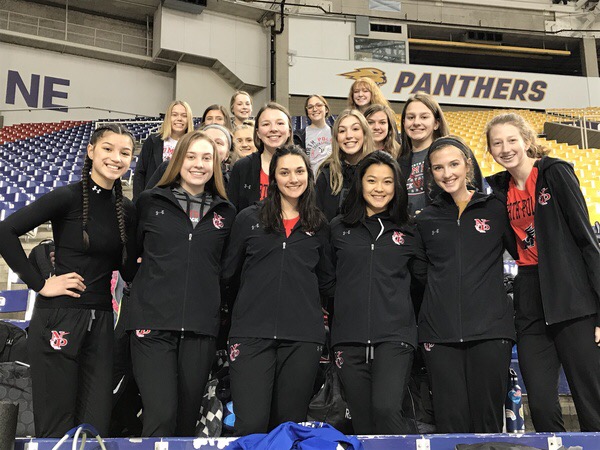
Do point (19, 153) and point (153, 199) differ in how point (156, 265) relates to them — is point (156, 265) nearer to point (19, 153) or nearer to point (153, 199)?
point (153, 199)

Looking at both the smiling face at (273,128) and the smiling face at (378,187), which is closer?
the smiling face at (378,187)

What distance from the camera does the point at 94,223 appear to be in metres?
2.23

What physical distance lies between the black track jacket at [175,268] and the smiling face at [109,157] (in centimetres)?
18

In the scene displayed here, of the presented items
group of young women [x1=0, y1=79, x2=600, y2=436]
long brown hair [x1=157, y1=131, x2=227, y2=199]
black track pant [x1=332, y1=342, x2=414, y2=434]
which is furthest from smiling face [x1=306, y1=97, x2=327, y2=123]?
black track pant [x1=332, y1=342, x2=414, y2=434]

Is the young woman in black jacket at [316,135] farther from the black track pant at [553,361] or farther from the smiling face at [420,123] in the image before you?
the black track pant at [553,361]

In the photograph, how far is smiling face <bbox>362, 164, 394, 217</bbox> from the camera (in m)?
2.54

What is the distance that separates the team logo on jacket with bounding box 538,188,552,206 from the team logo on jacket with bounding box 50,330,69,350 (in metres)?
1.79

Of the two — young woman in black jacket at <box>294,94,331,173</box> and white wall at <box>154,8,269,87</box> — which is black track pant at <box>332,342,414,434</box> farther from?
white wall at <box>154,8,269,87</box>

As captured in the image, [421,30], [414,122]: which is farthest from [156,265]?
[421,30]

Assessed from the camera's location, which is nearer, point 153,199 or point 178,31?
point 153,199

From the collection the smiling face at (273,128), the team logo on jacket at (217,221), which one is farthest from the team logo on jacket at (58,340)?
the smiling face at (273,128)

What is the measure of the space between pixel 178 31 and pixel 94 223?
40.1 ft

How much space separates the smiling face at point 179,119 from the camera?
3732mm

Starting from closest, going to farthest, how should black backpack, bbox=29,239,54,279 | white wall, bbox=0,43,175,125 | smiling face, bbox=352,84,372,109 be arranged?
black backpack, bbox=29,239,54,279 < smiling face, bbox=352,84,372,109 < white wall, bbox=0,43,175,125
